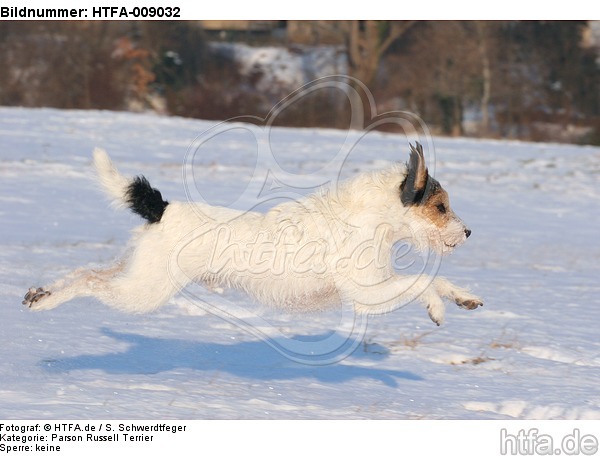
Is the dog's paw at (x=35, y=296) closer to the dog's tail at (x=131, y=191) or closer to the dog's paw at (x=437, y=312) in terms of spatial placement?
the dog's tail at (x=131, y=191)

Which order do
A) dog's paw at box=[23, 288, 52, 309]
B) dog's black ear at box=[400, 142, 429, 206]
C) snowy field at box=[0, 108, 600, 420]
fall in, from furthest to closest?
dog's paw at box=[23, 288, 52, 309]
dog's black ear at box=[400, 142, 429, 206]
snowy field at box=[0, 108, 600, 420]

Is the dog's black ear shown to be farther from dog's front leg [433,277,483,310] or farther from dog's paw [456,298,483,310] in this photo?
dog's paw [456,298,483,310]

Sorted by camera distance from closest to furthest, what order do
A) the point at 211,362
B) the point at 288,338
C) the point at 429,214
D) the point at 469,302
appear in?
the point at 469,302, the point at 429,214, the point at 211,362, the point at 288,338

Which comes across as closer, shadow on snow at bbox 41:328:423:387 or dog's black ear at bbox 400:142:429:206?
dog's black ear at bbox 400:142:429:206

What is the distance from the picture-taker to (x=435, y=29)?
27.4 metres

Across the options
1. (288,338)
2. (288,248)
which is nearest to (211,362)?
(288,338)

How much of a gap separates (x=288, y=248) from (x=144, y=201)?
94 centimetres

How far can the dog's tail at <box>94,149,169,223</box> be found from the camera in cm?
581

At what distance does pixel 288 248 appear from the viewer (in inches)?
231

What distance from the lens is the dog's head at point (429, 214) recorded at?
590 cm

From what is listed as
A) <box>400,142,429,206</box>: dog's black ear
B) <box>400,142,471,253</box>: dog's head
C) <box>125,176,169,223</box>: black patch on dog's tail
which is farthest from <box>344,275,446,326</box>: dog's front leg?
<box>125,176,169,223</box>: black patch on dog's tail

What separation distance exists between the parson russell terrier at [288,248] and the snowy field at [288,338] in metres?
0.54

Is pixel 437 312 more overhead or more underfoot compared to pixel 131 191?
more underfoot

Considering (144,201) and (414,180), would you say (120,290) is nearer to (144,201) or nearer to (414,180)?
(144,201)
